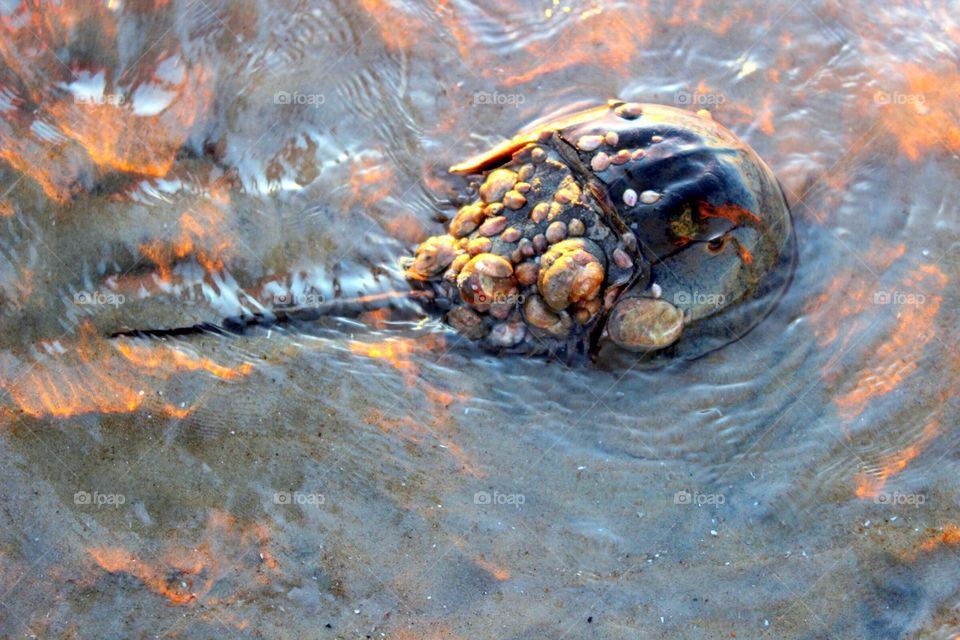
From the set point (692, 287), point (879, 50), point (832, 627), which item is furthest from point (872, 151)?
point (832, 627)

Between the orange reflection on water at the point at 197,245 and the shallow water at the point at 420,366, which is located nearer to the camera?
the shallow water at the point at 420,366

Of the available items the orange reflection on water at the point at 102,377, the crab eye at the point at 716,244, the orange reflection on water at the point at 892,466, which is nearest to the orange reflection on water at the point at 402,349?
the orange reflection on water at the point at 102,377

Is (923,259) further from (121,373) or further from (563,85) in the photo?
(121,373)

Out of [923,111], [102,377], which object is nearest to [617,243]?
[923,111]

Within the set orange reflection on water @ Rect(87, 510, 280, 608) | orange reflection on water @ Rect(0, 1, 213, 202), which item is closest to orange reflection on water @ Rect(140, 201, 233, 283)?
orange reflection on water @ Rect(0, 1, 213, 202)

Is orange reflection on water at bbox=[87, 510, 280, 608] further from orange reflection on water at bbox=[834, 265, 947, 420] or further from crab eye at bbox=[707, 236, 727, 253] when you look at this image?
orange reflection on water at bbox=[834, 265, 947, 420]

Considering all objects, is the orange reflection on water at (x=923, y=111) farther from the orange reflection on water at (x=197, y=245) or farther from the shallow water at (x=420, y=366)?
the orange reflection on water at (x=197, y=245)
